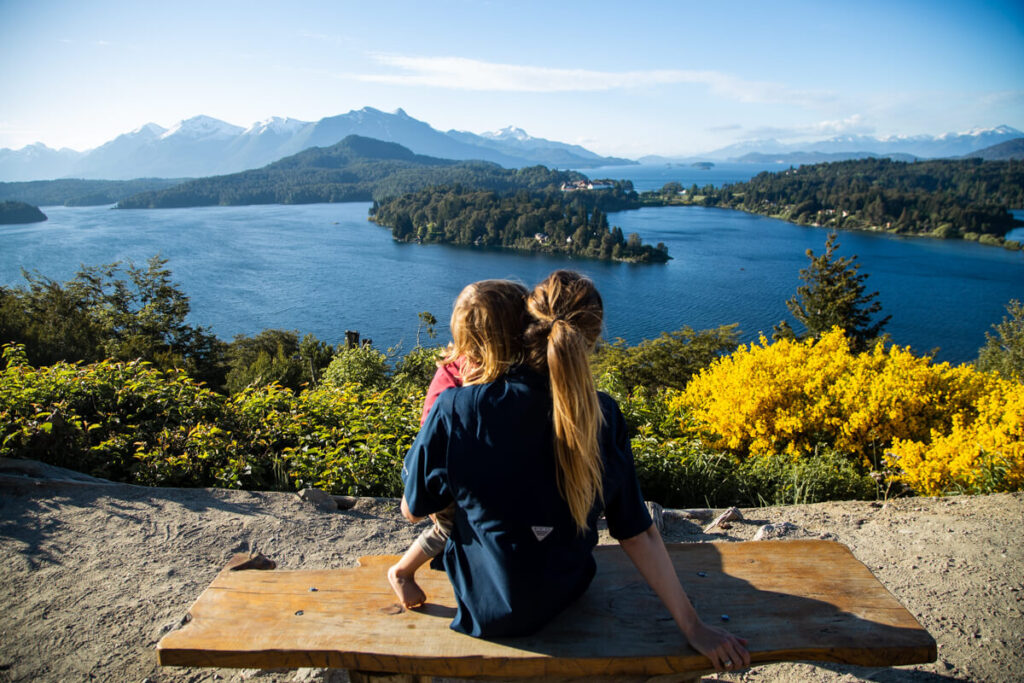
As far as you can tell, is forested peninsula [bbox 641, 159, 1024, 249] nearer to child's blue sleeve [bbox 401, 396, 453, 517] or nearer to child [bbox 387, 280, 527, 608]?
child [bbox 387, 280, 527, 608]

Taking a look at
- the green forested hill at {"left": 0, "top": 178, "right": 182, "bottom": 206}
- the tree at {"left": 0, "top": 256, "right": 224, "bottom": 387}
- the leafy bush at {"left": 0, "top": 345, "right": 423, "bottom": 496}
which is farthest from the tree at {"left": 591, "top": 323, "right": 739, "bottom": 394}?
the green forested hill at {"left": 0, "top": 178, "right": 182, "bottom": 206}

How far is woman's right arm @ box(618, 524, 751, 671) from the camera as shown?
1.66 metres

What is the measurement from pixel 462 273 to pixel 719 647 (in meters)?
71.4

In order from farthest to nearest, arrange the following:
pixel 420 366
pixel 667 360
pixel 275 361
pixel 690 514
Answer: pixel 667 360 < pixel 275 361 < pixel 420 366 < pixel 690 514

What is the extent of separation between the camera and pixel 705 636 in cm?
168

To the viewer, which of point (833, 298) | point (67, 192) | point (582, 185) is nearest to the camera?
point (833, 298)

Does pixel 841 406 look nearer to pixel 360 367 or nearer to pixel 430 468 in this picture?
pixel 430 468

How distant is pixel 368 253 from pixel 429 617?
87.1 meters

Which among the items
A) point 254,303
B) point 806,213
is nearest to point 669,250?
point 806,213

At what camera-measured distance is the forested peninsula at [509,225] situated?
83.6m

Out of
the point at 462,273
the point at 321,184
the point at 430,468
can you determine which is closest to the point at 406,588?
the point at 430,468

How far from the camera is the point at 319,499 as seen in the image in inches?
161

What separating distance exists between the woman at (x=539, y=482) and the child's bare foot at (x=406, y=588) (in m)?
0.19

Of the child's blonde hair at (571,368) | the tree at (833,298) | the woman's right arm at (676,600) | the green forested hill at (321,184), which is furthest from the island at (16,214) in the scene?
the woman's right arm at (676,600)
